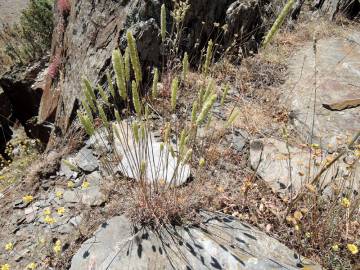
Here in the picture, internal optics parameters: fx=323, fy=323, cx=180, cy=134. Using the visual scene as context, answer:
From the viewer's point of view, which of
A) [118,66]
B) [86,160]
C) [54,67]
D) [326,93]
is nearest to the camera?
[118,66]

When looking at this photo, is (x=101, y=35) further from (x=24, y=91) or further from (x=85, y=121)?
(x=24, y=91)

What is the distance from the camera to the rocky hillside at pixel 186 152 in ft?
7.27

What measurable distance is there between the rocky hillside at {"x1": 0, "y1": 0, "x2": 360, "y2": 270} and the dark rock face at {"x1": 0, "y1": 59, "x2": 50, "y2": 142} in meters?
0.83

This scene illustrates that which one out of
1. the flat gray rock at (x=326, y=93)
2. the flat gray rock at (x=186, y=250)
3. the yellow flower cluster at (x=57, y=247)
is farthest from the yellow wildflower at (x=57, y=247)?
the flat gray rock at (x=326, y=93)

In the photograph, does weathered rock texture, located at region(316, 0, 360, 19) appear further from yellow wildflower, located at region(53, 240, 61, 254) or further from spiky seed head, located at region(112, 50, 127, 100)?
yellow wildflower, located at region(53, 240, 61, 254)

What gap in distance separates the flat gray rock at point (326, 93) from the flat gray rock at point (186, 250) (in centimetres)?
141

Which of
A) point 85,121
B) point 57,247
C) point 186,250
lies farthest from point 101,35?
point 186,250

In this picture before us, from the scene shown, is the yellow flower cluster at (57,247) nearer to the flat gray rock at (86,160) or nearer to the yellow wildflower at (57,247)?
the yellow wildflower at (57,247)

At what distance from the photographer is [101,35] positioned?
12.1ft

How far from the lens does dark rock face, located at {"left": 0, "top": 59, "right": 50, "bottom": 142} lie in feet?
18.8

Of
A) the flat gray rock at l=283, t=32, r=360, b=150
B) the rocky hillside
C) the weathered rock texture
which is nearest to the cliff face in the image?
the rocky hillside

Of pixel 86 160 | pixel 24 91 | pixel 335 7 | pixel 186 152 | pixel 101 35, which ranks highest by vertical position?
pixel 101 35

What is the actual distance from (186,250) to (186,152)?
2.40ft

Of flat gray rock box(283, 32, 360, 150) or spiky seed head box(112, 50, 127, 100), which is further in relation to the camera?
flat gray rock box(283, 32, 360, 150)
